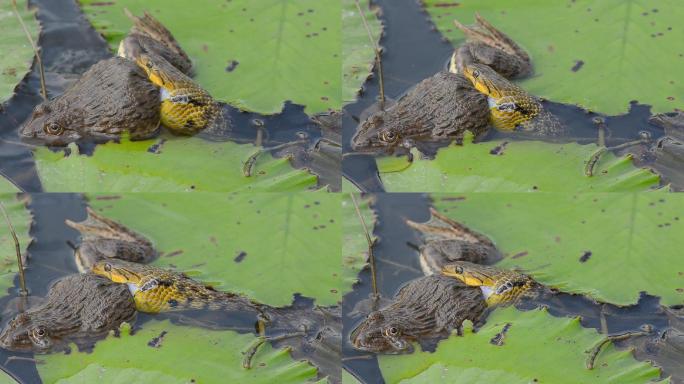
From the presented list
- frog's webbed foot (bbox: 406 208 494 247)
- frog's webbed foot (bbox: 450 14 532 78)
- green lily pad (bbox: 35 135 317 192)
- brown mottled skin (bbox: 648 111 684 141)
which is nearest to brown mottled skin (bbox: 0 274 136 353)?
green lily pad (bbox: 35 135 317 192)

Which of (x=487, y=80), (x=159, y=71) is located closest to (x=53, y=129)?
(x=159, y=71)

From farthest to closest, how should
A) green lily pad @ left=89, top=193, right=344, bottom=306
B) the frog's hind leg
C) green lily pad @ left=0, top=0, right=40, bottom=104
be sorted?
the frog's hind leg < green lily pad @ left=0, top=0, right=40, bottom=104 < green lily pad @ left=89, top=193, right=344, bottom=306

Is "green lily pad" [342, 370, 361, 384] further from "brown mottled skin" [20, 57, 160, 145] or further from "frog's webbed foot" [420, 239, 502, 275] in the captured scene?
"brown mottled skin" [20, 57, 160, 145]

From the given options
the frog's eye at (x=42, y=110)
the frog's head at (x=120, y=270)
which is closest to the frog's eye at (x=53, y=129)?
the frog's eye at (x=42, y=110)

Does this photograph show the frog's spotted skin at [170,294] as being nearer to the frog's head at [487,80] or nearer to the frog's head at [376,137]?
the frog's head at [376,137]

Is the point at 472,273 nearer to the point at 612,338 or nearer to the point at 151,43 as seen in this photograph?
the point at 612,338

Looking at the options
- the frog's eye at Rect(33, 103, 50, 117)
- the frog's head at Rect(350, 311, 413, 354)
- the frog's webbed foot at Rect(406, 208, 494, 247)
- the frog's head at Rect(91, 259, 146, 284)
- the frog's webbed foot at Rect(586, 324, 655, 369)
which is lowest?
the frog's webbed foot at Rect(586, 324, 655, 369)
